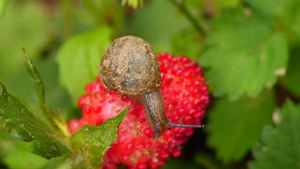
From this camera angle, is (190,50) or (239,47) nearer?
(239,47)

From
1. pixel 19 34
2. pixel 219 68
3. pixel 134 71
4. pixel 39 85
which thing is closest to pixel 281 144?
pixel 219 68

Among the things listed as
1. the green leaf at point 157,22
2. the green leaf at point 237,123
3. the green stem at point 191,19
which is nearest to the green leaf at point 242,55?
the green stem at point 191,19

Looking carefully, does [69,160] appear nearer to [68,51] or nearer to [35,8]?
[68,51]

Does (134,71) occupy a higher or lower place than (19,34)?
lower

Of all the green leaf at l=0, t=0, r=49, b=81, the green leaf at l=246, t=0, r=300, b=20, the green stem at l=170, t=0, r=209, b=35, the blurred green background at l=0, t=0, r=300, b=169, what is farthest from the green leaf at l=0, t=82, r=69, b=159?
the green leaf at l=0, t=0, r=49, b=81

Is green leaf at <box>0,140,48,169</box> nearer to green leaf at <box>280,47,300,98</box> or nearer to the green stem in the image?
the green stem

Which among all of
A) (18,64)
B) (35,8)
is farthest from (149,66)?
(35,8)

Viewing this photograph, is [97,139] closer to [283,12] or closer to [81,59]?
[81,59]
